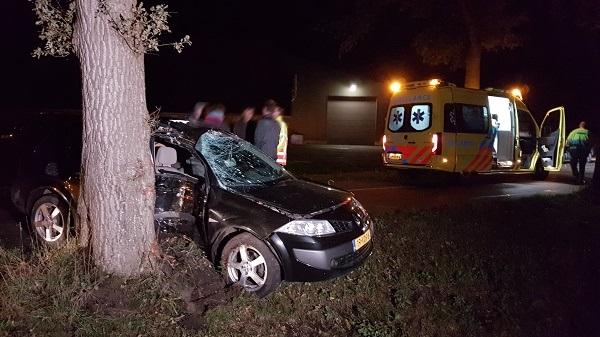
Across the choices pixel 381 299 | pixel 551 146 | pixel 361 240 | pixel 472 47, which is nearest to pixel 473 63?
pixel 472 47

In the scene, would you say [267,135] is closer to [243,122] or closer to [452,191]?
[243,122]

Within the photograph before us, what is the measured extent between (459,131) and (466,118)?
43 cm

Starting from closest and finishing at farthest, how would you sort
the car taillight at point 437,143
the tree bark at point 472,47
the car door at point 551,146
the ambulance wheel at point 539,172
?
the car taillight at point 437,143, the car door at point 551,146, the ambulance wheel at point 539,172, the tree bark at point 472,47

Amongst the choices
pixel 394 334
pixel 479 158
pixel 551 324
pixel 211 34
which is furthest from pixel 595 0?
pixel 211 34

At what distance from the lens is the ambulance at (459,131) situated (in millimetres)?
12500

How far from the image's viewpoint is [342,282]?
525 cm

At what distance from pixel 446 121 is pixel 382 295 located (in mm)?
8307

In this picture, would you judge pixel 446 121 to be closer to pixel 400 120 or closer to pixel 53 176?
pixel 400 120

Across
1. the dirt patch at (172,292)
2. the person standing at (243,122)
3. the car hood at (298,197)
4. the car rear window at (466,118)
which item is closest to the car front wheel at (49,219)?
the dirt patch at (172,292)

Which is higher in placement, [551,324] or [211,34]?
[211,34]

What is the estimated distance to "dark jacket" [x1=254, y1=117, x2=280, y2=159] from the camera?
844 centimetres

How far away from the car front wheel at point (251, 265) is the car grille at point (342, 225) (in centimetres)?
63

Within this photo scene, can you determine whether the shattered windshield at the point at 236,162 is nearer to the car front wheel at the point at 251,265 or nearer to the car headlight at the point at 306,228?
the car front wheel at the point at 251,265

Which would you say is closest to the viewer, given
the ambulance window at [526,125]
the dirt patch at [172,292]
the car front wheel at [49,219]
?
the dirt patch at [172,292]
